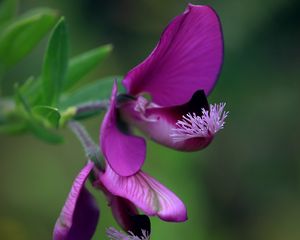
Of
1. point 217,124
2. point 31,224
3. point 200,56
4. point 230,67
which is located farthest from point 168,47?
point 31,224

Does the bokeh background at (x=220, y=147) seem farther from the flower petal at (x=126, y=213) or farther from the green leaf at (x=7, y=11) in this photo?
the flower petal at (x=126, y=213)

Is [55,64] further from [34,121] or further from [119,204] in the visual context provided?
[119,204]

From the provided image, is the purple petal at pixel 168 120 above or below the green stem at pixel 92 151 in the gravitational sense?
above

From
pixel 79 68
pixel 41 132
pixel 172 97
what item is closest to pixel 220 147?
pixel 79 68

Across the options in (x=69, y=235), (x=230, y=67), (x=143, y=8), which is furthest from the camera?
(x=143, y=8)

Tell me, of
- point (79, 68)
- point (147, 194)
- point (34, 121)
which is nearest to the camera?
point (147, 194)

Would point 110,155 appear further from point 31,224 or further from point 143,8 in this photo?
point 143,8

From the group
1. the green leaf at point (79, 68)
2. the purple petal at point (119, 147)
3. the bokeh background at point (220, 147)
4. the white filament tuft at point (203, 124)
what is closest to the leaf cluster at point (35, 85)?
the green leaf at point (79, 68)
